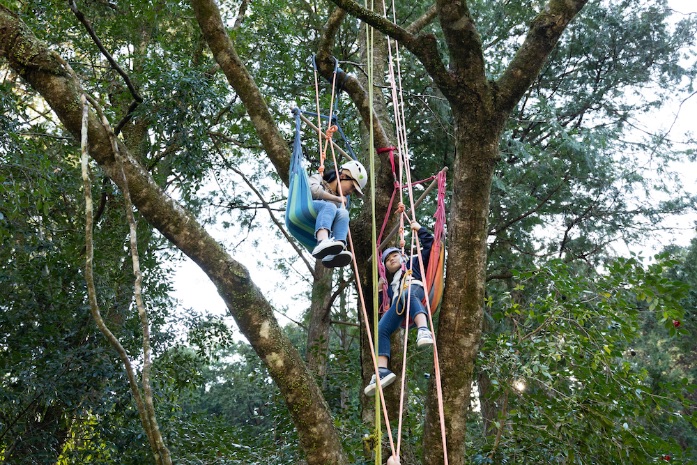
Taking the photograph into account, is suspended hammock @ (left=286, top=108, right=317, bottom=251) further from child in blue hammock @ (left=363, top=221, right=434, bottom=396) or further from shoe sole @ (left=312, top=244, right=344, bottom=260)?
child in blue hammock @ (left=363, top=221, right=434, bottom=396)

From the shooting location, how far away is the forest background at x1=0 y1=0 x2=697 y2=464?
2490 millimetres

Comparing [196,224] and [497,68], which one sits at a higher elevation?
[497,68]

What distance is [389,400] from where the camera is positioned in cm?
298

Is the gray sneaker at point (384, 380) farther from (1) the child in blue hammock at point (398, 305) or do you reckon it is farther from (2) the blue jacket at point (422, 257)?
(2) the blue jacket at point (422, 257)

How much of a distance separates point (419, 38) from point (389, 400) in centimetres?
163

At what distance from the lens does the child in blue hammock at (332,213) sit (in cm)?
292

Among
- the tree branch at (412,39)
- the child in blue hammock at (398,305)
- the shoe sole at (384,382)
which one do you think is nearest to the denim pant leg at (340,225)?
the child in blue hammock at (398,305)

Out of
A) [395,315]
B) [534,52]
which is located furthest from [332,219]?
[534,52]

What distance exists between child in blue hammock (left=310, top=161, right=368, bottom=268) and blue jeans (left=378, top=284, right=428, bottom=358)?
1.13 ft

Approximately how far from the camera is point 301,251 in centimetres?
842

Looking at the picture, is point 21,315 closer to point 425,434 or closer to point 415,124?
point 425,434

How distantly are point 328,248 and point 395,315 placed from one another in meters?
0.53

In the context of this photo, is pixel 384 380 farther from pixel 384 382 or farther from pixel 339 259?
pixel 339 259

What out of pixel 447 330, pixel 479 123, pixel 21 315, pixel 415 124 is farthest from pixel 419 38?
pixel 415 124
